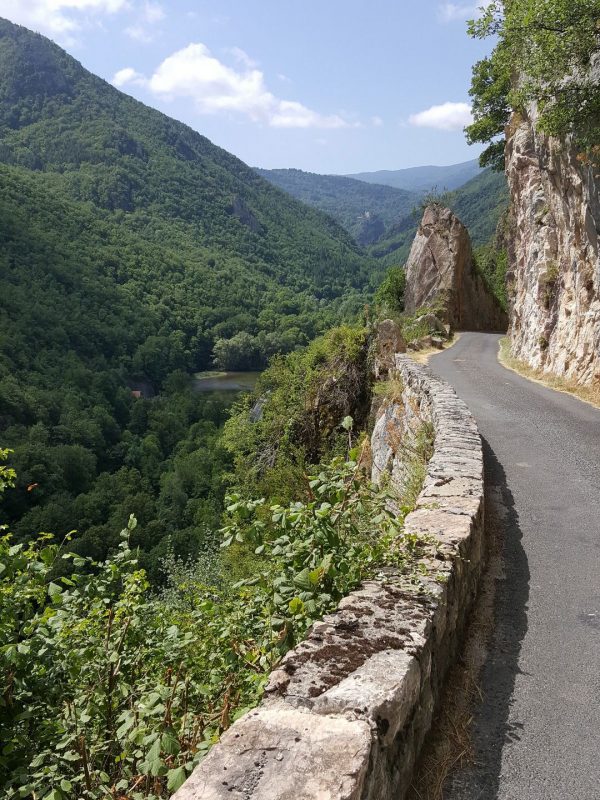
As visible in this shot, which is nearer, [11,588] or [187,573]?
[11,588]

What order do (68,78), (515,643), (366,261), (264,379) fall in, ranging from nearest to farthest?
(515,643), (264,379), (68,78), (366,261)

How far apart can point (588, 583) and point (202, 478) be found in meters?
48.1

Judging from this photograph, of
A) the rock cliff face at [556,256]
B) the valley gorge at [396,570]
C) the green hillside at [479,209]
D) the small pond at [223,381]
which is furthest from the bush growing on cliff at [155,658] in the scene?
the green hillside at [479,209]

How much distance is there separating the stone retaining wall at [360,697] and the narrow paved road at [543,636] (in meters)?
0.30

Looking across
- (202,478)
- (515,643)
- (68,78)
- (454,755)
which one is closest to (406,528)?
(515,643)

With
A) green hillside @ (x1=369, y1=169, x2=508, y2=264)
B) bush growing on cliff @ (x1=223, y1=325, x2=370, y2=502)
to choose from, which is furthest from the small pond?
bush growing on cliff @ (x1=223, y1=325, x2=370, y2=502)

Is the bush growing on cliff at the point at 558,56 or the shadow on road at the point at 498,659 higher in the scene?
the bush growing on cliff at the point at 558,56

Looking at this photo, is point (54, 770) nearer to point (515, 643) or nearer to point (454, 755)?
point (454, 755)

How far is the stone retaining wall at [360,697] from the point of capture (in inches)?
73.6

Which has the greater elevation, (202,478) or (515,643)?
(515,643)

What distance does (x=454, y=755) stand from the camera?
2705 mm

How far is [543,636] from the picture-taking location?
12.0 ft

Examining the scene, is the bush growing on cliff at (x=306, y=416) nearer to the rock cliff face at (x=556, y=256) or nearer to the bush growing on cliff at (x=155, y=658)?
the rock cliff face at (x=556, y=256)

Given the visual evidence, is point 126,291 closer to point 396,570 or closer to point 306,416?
point 306,416
